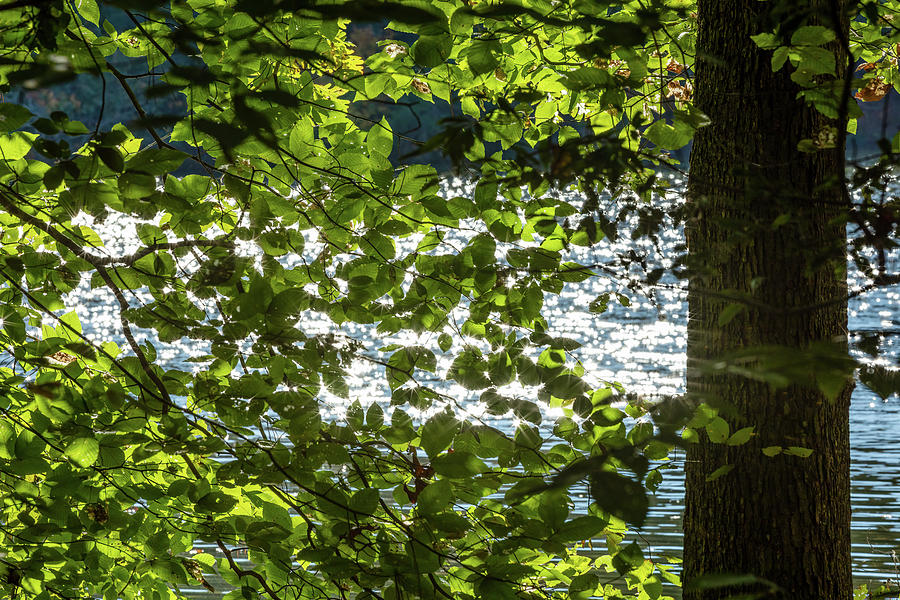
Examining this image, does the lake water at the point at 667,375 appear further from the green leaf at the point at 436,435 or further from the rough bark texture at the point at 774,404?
the green leaf at the point at 436,435

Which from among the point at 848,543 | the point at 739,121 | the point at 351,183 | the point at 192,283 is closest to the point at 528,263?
the point at 351,183

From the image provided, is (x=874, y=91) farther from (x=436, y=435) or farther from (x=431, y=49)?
(x=436, y=435)

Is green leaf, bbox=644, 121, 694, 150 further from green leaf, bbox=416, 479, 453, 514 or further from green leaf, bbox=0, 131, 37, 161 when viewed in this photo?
green leaf, bbox=0, 131, 37, 161

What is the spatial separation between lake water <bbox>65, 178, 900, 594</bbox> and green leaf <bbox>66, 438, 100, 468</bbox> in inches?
23.0

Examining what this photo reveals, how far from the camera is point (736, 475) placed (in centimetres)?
211

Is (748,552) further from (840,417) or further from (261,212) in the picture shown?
(261,212)

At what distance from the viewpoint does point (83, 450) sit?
197 cm

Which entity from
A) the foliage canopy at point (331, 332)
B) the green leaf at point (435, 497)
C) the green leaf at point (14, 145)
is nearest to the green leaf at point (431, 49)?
the foliage canopy at point (331, 332)

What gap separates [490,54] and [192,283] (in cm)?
99

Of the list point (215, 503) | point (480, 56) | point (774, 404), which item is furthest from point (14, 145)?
point (774, 404)

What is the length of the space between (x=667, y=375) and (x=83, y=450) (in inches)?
66.0

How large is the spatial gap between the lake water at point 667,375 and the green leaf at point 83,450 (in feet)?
1.91

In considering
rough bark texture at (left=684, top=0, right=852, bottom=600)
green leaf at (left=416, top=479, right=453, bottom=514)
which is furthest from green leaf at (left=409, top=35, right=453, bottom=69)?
green leaf at (left=416, top=479, right=453, bottom=514)

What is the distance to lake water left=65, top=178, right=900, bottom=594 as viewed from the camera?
255 centimetres
